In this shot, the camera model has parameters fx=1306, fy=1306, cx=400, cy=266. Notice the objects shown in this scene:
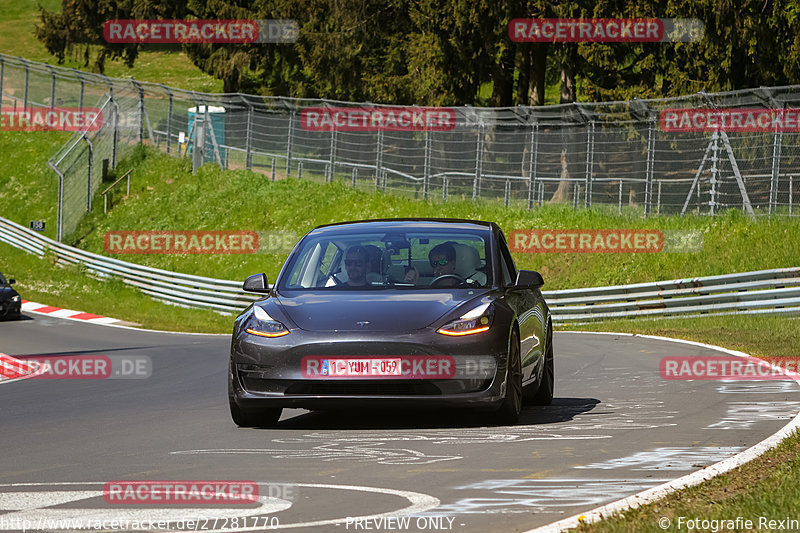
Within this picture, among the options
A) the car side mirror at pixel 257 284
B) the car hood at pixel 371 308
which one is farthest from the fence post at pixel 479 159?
the car hood at pixel 371 308

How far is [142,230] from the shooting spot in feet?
144

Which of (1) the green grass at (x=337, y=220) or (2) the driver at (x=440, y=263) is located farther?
(1) the green grass at (x=337, y=220)

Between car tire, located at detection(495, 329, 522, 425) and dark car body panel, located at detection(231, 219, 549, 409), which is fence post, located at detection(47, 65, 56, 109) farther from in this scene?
car tire, located at detection(495, 329, 522, 425)

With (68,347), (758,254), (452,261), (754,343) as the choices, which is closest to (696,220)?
(758,254)

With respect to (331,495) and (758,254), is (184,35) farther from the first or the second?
(331,495)

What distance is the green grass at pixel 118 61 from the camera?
355 feet

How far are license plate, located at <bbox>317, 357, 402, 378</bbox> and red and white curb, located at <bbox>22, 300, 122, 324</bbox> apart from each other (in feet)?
75.4

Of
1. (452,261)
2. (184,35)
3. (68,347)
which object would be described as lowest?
(68,347)

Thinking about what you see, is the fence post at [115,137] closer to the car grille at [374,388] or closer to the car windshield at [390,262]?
the car windshield at [390,262]

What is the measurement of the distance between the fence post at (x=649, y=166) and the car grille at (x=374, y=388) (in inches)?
859

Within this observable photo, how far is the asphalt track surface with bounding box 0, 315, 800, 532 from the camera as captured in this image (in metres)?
5.91

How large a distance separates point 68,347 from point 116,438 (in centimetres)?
1367

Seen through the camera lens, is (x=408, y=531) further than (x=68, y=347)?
No

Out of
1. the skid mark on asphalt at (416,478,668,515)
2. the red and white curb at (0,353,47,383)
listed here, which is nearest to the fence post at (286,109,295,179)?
the red and white curb at (0,353,47,383)
